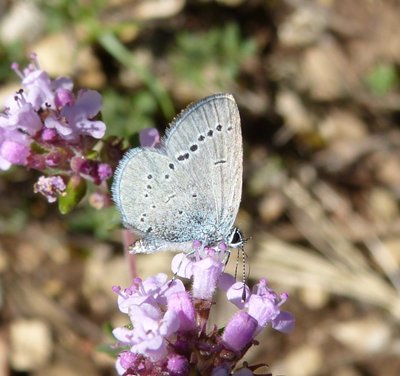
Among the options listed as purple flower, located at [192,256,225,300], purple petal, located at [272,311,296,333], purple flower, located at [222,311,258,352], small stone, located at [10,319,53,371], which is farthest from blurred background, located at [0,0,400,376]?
purple flower, located at [222,311,258,352]

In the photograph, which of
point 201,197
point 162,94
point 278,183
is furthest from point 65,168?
point 278,183

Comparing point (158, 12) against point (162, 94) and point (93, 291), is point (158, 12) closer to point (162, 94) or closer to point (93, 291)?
point (162, 94)

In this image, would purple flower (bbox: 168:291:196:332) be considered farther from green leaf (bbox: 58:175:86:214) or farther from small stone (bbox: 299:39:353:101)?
small stone (bbox: 299:39:353:101)

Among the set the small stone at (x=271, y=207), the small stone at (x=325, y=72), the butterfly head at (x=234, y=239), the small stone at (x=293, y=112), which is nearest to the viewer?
the butterfly head at (x=234, y=239)

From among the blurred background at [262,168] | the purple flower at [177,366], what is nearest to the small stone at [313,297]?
the blurred background at [262,168]

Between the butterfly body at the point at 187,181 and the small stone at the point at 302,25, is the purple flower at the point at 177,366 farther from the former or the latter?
the small stone at the point at 302,25
